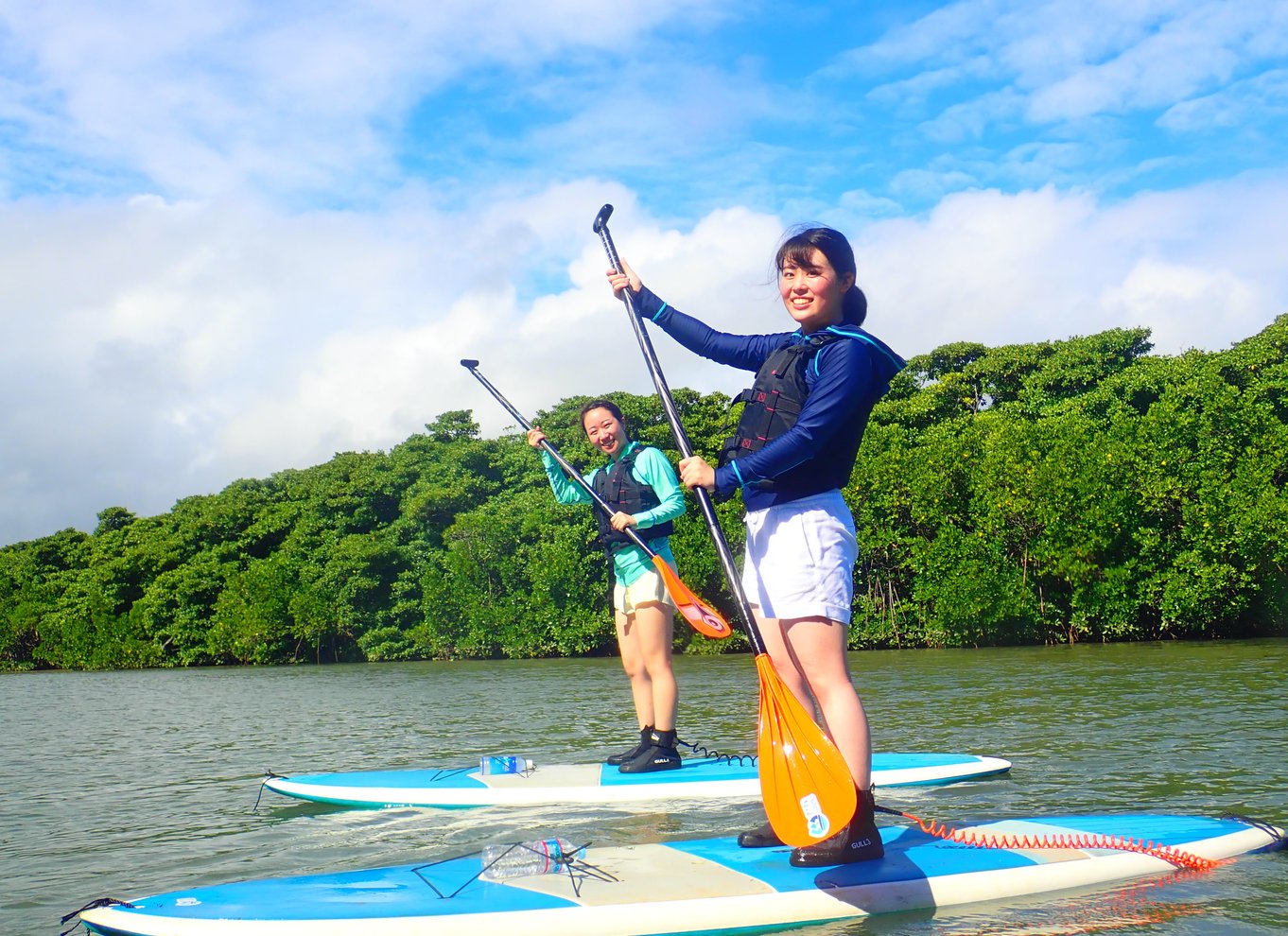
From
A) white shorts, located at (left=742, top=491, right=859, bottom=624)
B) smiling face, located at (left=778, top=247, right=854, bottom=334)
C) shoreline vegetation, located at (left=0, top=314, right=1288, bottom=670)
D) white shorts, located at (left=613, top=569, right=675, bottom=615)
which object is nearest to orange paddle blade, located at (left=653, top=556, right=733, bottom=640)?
white shorts, located at (left=742, top=491, right=859, bottom=624)

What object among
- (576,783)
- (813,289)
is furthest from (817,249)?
(576,783)

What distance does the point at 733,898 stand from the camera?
130 inches

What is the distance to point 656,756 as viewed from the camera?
5996 millimetres

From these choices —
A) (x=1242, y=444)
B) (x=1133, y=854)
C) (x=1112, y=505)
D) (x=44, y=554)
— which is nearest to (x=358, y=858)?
(x=1133, y=854)

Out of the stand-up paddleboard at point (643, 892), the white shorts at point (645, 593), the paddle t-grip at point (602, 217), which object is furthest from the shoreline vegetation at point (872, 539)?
the stand-up paddleboard at point (643, 892)

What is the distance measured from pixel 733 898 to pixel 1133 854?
152 cm

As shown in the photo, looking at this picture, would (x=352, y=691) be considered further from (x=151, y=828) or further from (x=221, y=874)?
(x=221, y=874)

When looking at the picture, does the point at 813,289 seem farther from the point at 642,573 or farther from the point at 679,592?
the point at 642,573

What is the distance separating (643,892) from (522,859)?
0.49 meters

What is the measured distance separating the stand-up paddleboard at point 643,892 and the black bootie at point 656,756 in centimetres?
196

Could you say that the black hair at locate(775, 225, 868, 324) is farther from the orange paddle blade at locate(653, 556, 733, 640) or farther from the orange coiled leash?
the orange coiled leash

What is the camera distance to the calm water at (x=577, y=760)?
151 inches

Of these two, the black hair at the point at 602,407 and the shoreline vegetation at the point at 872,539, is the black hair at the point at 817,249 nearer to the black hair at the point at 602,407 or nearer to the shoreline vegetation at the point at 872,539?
the black hair at the point at 602,407

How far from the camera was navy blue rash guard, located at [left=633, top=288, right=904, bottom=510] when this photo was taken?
339 cm
